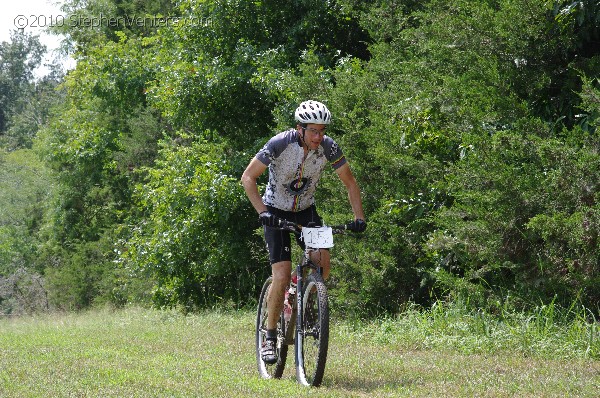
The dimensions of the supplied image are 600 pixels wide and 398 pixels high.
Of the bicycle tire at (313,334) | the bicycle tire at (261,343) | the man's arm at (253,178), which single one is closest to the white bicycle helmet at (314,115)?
the man's arm at (253,178)

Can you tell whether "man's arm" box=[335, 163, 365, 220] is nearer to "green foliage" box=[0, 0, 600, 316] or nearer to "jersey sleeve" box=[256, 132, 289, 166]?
"jersey sleeve" box=[256, 132, 289, 166]

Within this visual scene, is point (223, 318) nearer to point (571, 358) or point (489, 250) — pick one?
point (489, 250)

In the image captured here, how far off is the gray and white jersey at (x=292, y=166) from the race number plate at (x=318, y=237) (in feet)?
1.52

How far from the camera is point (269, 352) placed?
25.5 ft

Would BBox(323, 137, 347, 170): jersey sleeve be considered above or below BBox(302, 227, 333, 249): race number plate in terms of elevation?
above

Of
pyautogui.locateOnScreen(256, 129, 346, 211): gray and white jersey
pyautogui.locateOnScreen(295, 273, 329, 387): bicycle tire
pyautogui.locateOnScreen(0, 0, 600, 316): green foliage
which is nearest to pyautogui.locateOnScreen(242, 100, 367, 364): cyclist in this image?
pyautogui.locateOnScreen(256, 129, 346, 211): gray and white jersey

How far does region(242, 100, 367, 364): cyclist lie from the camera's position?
7.30 m

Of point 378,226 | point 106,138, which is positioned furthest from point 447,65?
point 106,138

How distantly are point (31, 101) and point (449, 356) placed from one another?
278ft

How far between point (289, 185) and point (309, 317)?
44.1 inches

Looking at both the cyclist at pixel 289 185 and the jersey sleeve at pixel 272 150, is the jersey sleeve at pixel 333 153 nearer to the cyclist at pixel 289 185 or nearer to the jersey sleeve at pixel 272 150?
the cyclist at pixel 289 185

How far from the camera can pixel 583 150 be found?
29.6 ft

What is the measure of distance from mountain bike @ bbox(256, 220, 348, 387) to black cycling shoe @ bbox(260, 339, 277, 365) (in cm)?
6

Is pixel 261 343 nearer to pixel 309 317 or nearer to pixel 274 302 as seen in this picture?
pixel 274 302
